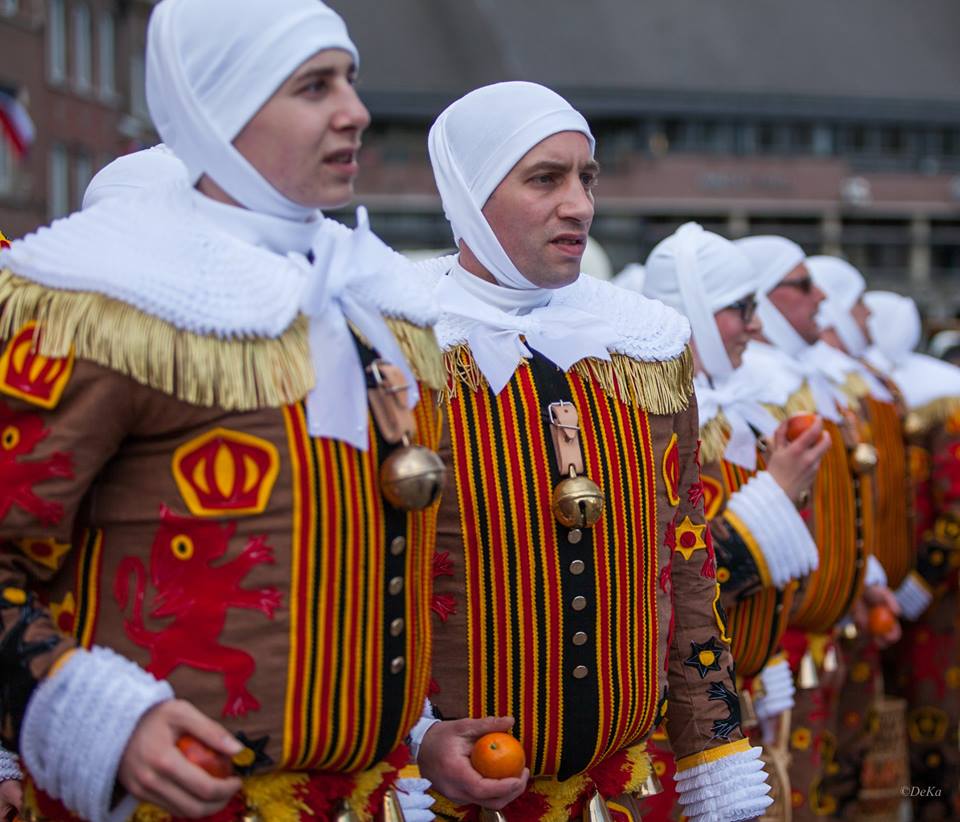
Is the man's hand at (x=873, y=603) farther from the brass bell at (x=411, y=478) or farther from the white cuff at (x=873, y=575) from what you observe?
the brass bell at (x=411, y=478)

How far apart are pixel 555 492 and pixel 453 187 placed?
0.74 metres

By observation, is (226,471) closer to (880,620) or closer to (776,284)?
(776,284)

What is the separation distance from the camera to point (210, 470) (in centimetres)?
248

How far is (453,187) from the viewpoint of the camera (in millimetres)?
3561

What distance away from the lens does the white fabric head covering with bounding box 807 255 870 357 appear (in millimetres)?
7508

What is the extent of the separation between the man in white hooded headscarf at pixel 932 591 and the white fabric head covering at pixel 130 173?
159 inches

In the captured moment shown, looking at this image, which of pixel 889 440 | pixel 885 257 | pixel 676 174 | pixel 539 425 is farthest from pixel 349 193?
pixel 885 257

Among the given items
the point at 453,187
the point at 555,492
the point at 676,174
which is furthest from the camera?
the point at 676,174

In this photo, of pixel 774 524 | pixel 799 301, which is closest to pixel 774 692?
pixel 774 524

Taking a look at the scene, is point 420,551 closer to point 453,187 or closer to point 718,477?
point 453,187

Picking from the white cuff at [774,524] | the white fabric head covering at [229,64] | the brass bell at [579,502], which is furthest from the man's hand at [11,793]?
the white cuff at [774,524]

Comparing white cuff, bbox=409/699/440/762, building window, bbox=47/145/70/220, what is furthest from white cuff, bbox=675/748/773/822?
building window, bbox=47/145/70/220

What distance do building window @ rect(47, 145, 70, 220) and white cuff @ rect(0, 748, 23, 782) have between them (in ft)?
95.3

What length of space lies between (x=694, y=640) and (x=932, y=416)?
3.98 meters
